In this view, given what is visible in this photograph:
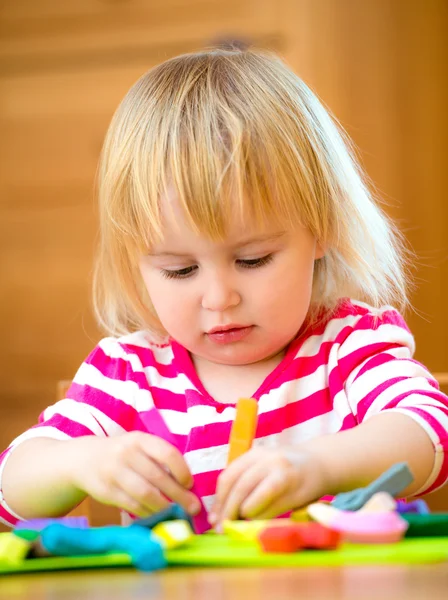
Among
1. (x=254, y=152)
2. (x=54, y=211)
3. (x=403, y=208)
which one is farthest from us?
(x=54, y=211)

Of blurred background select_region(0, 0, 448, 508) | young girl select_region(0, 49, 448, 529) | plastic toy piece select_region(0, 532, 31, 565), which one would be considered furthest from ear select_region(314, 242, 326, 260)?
blurred background select_region(0, 0, 448, 508)

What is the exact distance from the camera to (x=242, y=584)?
0.43 m

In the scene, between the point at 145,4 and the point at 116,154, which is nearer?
the point at 116,154

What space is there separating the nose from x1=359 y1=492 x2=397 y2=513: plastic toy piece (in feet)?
0.88

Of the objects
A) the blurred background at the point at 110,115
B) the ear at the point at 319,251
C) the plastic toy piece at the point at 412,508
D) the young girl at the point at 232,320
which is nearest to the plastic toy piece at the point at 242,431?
the young girl at the point at 232,320

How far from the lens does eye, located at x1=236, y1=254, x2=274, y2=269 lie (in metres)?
0.78

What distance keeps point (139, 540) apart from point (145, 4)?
2008 millimetres

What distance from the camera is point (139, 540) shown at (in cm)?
49

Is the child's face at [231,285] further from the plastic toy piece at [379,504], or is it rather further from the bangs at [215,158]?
the plastic toy piece at [379,504]

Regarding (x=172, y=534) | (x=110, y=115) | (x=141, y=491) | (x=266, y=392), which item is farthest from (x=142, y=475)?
(x=110, y=115)

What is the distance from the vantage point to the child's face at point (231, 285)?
767 millimetres

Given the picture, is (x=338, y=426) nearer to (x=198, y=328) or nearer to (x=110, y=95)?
(x=198, y=328)

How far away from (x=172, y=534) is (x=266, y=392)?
374 mm

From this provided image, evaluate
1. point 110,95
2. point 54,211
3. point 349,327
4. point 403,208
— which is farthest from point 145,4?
point 349,327
